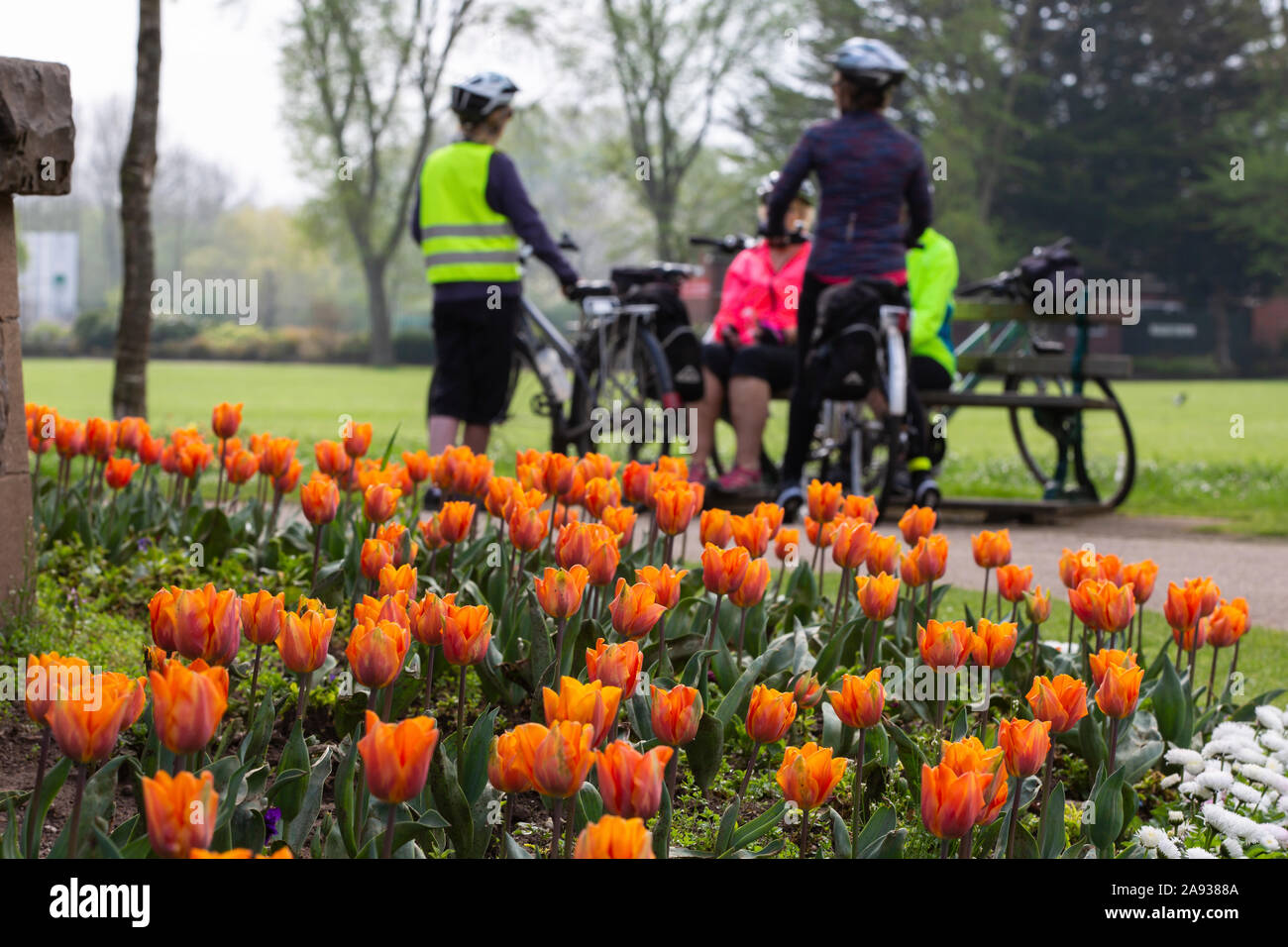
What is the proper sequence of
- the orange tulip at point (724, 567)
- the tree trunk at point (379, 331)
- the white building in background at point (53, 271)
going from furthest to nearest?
1. the white building in background at point (53, 271)
2. the tree trunk at point (379, 331)
3. the orange tulip at point (724, 567)

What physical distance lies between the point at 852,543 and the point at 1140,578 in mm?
600

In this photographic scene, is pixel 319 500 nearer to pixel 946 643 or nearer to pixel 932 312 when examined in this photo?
pixel 946 643

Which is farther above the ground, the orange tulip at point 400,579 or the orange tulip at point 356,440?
the orange tulip at point 356,440

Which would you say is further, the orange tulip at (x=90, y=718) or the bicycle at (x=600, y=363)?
the bicycle at (x=600, y=363)

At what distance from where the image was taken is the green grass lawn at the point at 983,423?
9641 millimetres

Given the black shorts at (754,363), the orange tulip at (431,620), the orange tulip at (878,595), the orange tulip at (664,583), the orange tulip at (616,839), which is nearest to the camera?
the orange tulip at (616,839)

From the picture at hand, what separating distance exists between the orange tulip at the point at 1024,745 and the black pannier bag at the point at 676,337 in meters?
6.12

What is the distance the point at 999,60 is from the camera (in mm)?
44594

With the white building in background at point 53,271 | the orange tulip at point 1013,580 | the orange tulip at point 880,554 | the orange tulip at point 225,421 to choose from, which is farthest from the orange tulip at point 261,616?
the white building in background at point 53,271

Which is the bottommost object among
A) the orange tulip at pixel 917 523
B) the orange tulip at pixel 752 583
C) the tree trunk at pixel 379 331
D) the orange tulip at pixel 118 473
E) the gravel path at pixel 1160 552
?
the gravel path at pixel 1160 552

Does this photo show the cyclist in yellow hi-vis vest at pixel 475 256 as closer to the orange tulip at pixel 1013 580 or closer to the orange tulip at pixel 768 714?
the orange tulip at pixel 1013 580

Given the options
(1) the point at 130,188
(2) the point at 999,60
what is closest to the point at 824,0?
(2) the point at 999,60

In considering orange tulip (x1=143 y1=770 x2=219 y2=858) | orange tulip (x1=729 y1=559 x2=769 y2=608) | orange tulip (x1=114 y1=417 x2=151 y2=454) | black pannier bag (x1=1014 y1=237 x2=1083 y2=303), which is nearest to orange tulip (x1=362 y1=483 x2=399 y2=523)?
orange tulip (x1=729 y1=559 x2=769 y2=608)

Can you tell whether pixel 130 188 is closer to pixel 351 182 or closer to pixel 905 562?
pixel 905 562
